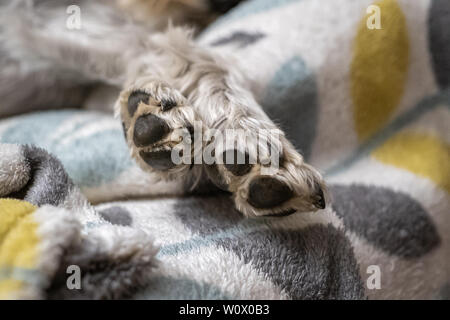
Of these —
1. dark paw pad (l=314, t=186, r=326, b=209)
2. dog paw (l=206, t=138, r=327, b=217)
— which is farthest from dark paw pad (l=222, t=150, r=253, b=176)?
dark paw pad (l=314, t=186, r=326, b=209)

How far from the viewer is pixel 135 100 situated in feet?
2.52

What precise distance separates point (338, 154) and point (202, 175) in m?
0.32

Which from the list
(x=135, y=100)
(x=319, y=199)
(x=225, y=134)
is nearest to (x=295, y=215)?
(x=319, y=199)

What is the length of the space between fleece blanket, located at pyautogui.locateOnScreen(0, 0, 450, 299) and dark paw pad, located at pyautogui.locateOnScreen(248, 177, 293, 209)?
0.06 meters

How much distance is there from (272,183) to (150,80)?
0.32 meters

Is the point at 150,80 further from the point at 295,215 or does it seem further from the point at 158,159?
the point at 295,215

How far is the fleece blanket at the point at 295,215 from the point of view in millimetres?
549

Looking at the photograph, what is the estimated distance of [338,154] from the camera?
99 cm

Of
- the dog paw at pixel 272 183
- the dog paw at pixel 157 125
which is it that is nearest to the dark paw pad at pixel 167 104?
the dog paw at pixel 157 125

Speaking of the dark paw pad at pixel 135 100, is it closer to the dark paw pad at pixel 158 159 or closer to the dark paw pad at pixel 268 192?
the dark paw pad at pixel 158 159

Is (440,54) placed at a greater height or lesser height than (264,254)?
greater

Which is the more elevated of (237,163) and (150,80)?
(150,80)
